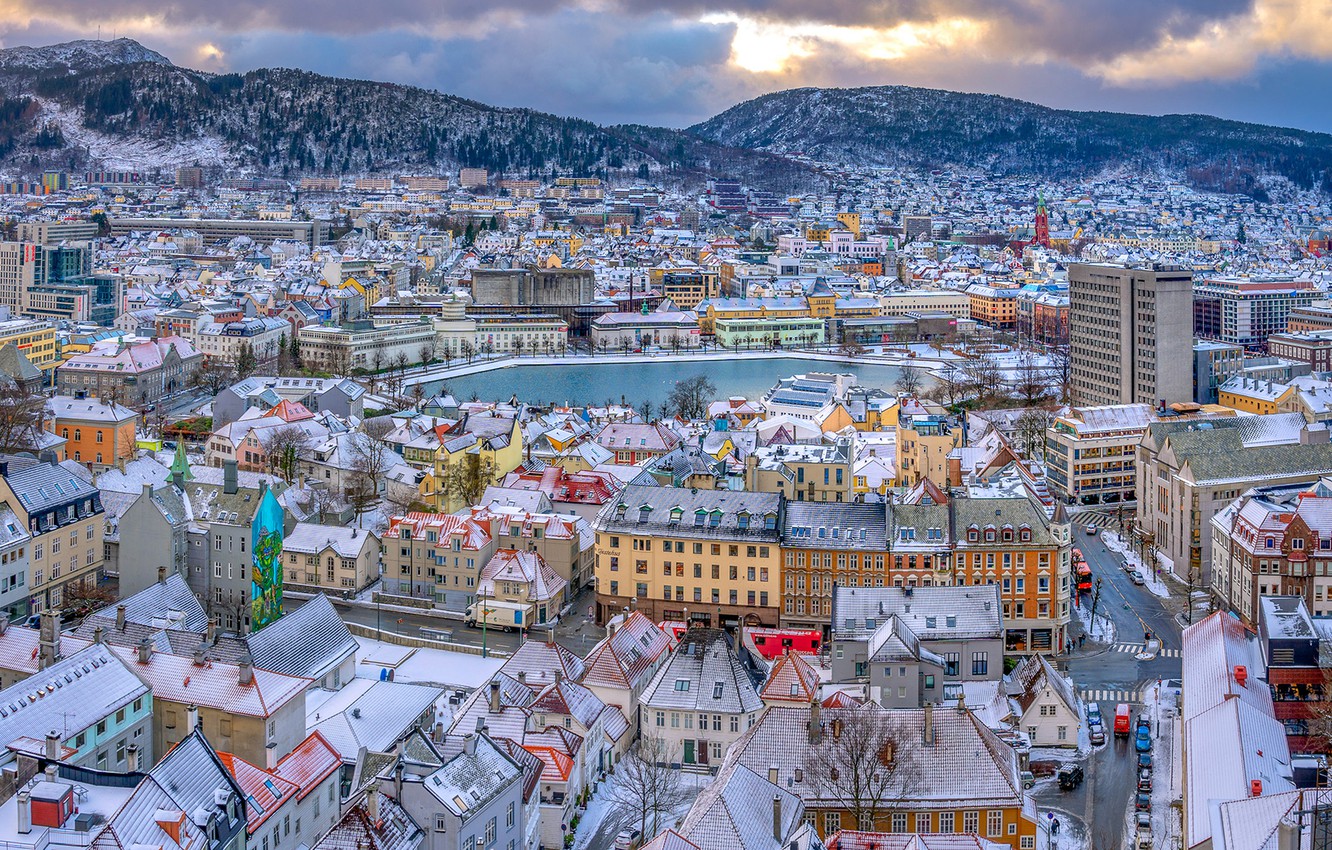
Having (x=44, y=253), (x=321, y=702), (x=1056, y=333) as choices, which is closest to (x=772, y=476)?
(x=321, y=702)

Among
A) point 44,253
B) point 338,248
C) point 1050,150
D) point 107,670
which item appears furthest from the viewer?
point 1050,150

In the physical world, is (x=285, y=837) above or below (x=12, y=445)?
below

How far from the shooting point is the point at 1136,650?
2092 cm

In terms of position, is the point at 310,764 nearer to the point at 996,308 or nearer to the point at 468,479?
the point at 468,479

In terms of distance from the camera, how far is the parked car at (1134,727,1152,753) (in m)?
16.8

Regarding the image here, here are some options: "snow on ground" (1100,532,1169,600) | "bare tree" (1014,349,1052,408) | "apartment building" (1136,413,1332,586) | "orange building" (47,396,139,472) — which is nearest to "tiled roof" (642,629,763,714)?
"snow on ground" (1100,532,1169,600)

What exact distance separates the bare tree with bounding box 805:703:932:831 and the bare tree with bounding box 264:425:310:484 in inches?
754

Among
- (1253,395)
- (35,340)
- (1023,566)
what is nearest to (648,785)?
(1023,566)

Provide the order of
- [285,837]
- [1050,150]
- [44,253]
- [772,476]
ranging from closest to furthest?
1. [285,837]
2. [772,476]
3. [44,253]
4. [1050,150]

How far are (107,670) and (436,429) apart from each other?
17.3 metres

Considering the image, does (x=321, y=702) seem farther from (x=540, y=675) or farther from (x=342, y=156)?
(x=342, y=156)

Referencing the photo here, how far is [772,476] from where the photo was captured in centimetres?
2600

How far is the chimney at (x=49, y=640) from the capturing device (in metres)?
15.3

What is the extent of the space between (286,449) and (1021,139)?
171237mm
